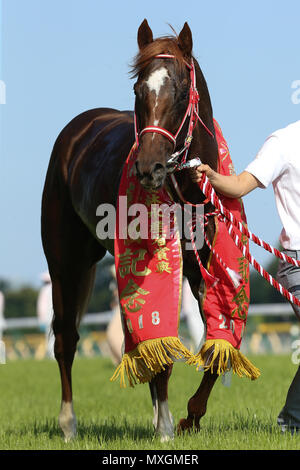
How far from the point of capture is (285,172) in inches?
213

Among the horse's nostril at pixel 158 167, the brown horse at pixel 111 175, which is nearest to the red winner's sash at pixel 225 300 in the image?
the brown horse at pixel 111 175

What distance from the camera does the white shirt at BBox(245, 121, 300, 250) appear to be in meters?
5.31

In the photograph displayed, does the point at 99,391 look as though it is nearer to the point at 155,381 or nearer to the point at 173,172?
the point at 155,381

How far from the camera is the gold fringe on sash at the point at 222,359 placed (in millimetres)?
5584

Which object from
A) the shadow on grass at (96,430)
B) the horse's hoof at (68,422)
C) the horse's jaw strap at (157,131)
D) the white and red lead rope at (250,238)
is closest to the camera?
the horse's jaw strap at (157,131)

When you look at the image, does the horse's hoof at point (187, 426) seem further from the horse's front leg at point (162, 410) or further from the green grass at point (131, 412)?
the horse's front leg at point (162, 410)

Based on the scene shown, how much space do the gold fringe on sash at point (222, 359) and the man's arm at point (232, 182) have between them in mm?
984

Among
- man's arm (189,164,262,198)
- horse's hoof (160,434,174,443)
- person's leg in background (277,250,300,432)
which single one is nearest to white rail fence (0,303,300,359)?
person's leg in background (277,250,300,432)

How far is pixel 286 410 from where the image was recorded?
18.8ft

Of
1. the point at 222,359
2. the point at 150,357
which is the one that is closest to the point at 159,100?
the point at 150,357

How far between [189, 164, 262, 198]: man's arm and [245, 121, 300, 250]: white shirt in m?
0.05

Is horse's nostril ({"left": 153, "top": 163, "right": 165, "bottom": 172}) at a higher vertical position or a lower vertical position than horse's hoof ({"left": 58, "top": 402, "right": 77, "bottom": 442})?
higher

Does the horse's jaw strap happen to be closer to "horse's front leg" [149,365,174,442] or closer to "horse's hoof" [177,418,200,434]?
"horse's front leg" [149,365,174,442]
